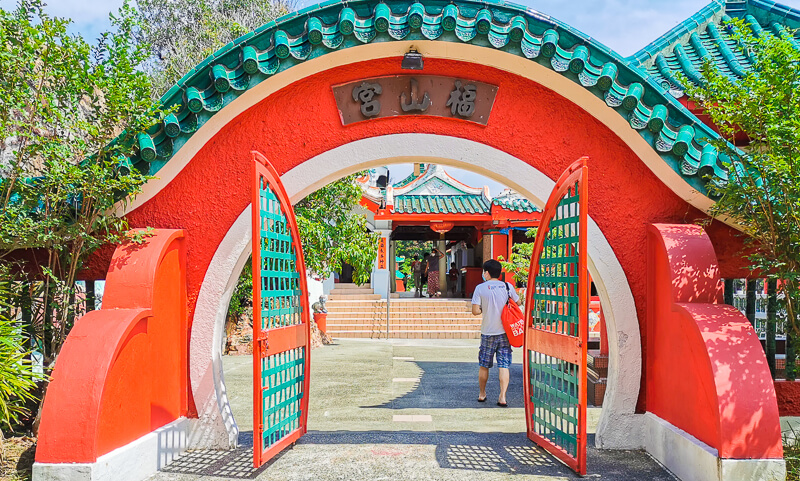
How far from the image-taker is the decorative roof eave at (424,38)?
4.59m

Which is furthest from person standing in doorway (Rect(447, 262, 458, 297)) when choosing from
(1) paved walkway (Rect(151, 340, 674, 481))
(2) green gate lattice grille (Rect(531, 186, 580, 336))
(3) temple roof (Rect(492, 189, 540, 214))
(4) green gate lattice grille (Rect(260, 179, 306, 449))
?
(4) green gate lattice grille (Rect(260, 179, 306, 449))

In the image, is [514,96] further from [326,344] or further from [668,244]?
[326,344]

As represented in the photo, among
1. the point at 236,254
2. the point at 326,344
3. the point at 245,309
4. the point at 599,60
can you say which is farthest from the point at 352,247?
the point at 599,60

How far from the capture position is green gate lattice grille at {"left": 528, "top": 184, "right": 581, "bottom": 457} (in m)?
4.41

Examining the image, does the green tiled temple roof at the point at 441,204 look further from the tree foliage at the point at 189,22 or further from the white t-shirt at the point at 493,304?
the white t-shirt at the point at 493,304

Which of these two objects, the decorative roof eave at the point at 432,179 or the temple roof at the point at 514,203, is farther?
the decorative roof eave at the point at 432,179

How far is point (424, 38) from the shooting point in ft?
15.3

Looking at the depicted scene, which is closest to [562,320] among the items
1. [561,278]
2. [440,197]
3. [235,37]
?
[561,278]

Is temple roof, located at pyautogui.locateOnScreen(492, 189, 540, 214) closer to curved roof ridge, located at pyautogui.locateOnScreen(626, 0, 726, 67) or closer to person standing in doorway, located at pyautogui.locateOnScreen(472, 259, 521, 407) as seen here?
curved roof ridge, located at pyautogui.locateOnScreen(626, 0, 726, 67)

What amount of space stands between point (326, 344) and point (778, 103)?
422 inches

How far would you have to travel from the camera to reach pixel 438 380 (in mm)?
8664

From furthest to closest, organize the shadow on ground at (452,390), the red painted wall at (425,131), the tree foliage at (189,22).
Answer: the tree foliage at (189,22) → the shadow on ground at (452,390) → the red painted wall at (425,131)

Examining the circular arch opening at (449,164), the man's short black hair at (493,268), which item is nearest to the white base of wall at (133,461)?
the circular arch opening at (449,164)

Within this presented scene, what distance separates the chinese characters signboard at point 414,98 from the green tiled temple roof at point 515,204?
13887 mm
